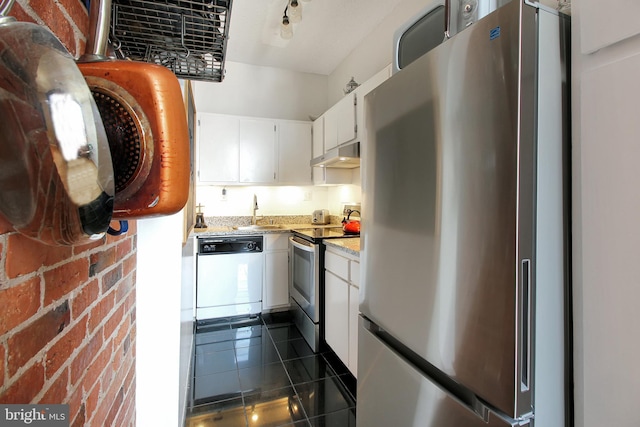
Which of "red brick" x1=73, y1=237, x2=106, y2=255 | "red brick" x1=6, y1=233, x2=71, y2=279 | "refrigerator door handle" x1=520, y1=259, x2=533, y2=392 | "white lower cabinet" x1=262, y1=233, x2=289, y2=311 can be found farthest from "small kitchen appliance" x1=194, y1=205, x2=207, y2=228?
"refrigerator door handle" x1=520, y1=259, x2=533, y2=392

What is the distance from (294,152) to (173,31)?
247 centimetres

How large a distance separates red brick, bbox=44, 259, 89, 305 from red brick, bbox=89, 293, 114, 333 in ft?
0.32

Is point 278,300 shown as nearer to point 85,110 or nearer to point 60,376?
point 60,376

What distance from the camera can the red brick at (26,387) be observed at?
387 millimetres

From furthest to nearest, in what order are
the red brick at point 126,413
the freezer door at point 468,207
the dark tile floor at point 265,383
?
1. the dark tile floor at point 265,383
2. the red brick at point 126,413
3. the freezer door at point 468,207

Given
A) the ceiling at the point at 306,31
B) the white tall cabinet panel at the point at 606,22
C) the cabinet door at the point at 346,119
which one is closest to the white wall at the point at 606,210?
the white tall cabinet panel at the point at 606,22

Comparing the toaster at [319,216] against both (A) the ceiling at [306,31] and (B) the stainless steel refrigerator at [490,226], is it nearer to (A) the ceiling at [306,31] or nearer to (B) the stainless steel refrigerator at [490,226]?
(A) the ceiling at [306,31]

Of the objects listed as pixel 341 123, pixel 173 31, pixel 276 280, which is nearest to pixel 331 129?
pixel 341 123

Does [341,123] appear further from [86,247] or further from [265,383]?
[86,247]

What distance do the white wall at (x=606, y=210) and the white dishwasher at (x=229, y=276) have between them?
253 centimetres

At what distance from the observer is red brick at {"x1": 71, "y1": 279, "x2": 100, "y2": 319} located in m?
0.59

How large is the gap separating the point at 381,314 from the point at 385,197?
44cm

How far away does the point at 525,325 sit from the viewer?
68cm

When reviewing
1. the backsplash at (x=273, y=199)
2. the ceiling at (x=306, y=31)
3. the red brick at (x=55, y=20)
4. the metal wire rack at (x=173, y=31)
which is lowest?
the backsplash at (x=273, y=199)
